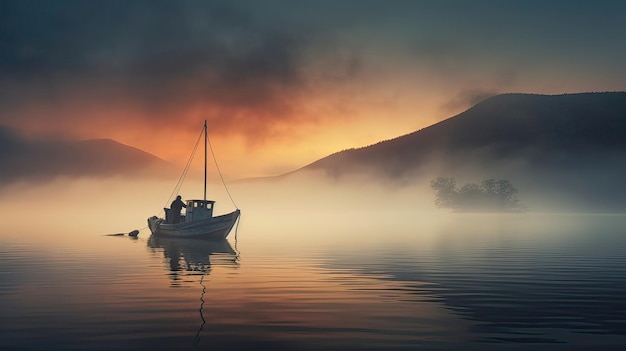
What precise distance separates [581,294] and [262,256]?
29.1 meters

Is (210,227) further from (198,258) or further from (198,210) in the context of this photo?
(198,258)

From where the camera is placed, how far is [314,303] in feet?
95.1

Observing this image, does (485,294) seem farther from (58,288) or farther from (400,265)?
(58,288)

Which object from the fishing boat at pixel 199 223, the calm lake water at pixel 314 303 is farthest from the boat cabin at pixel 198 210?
the calm lake water at pixel 314 303

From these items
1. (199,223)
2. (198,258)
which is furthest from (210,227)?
(198,258)

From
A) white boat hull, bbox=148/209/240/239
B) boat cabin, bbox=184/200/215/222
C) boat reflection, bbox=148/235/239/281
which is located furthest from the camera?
boat cabin, bbox=184/200/215/222

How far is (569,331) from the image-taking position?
22.5 metres

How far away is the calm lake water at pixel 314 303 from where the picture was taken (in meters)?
21.1

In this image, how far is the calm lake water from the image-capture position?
21.1 meters

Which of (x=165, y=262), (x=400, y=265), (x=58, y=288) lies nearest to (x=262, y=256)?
(x=165, y=262)

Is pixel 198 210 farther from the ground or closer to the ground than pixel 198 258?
farther from the ground

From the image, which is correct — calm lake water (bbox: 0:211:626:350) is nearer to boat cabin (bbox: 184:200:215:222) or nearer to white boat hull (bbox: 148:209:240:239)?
white boat hull (bbox: 148:209:240:239)

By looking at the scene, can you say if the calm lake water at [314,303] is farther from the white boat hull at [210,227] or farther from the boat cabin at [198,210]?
the boat cabin at [198,210]

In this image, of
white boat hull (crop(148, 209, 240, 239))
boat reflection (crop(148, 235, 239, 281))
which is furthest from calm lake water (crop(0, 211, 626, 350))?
white boat hull (crop(148, 209, 240, 239))
